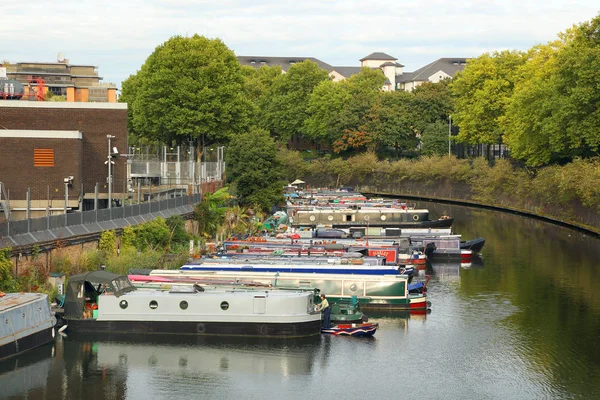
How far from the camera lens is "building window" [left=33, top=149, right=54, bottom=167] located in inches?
2349

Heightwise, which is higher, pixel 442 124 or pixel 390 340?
pixel 442 124

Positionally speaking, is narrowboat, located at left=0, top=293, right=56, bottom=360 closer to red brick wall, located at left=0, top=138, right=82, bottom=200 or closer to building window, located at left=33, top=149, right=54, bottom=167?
red brick wall, located at left=0, top=138, right=82, bottom=200

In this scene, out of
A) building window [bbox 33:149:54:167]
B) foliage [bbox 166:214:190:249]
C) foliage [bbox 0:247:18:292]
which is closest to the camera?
foliage [bbox 0:247:18:292]

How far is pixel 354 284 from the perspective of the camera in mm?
47750

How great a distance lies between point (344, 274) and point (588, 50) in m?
47.5

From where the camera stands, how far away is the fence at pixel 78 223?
4256 centimetres

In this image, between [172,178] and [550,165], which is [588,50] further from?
[172,178]

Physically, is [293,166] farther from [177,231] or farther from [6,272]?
[6,272]

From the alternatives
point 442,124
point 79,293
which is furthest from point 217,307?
point 442,124

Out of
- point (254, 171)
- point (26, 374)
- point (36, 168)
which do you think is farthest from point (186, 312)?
point (254, 171)

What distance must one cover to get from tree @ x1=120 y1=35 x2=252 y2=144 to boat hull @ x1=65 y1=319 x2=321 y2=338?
5180 cm

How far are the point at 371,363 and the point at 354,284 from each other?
32.4 ft

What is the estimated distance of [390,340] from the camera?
42.1 metres

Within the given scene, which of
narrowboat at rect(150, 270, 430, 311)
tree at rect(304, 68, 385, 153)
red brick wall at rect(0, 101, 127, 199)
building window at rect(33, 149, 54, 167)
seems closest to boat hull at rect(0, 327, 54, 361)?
narrowboat at rect(150, 270, 430, 311)
